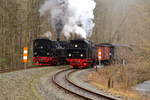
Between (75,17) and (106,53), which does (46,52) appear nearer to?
(75,17)

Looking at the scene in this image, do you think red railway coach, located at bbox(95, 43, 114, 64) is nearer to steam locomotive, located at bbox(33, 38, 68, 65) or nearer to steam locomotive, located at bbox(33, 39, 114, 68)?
steam locomotive, located at bbox(33, 39, 114, 68)

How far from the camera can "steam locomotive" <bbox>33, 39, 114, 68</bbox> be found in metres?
21.4

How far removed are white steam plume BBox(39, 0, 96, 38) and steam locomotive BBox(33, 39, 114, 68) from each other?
1.89 m

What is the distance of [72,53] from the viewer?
21.8 metres

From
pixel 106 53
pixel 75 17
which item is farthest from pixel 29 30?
pixel 106 53

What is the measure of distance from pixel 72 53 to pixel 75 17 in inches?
214

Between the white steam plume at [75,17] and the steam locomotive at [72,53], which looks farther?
the white steam plume at [75,17]

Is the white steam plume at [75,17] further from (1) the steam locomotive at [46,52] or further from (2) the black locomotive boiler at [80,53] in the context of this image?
(1) the steam locomotive at [46,52]

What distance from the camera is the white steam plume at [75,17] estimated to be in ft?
77.8

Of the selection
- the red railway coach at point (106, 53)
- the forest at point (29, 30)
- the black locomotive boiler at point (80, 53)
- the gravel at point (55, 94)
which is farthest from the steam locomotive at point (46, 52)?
the gravel at point (55, 94)

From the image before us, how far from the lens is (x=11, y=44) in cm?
3638

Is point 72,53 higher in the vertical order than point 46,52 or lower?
lower

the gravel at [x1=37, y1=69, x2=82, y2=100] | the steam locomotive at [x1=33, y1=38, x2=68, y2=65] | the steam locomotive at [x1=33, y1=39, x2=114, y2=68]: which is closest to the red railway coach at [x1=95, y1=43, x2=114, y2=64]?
the steam locomotive at [x1=33, y1=39, x2=114, y2=68]

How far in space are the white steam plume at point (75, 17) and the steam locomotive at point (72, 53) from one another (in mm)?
1885
